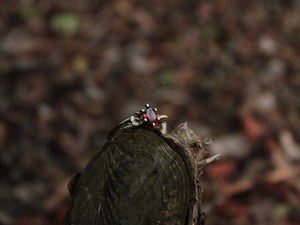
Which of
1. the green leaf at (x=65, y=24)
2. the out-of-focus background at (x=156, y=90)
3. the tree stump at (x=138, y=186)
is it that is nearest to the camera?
the tree stump at (x=138, y=186)

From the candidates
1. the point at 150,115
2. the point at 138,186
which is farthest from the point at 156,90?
the point at 138,186

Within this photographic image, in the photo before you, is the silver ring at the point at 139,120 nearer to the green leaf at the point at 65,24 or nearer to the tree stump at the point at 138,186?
the tree stump at the point at 138,186

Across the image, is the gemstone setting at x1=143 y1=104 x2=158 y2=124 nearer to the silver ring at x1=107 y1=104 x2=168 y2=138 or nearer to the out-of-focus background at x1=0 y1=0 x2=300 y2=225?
the silver ring at x1=107 y1=104 x2=168 y2=138

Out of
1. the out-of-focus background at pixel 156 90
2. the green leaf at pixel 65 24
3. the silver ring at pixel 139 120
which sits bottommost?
the silver ring at pixel 139 120

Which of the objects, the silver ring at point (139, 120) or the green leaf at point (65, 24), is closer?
the silver ring at point (139, 120)

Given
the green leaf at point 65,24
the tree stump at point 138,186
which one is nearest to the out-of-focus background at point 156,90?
the green leaf at point 65,24

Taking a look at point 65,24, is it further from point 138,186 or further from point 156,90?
point 138,186

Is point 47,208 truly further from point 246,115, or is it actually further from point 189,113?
point 246,115
